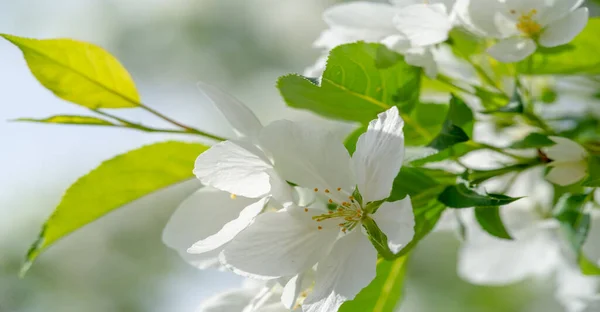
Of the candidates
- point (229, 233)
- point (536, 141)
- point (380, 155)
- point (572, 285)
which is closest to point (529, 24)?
point (536, 141)

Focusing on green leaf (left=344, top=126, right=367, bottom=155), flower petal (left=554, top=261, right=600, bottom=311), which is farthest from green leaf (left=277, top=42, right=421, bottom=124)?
flower petal (left=554, top=261, right=600, bottom=311)

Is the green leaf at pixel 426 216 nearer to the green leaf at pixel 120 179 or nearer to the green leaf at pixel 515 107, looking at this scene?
the green leaf at pixel 515 107

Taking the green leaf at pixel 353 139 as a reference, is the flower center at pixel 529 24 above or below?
above

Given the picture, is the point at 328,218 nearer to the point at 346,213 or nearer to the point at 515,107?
the point at 346,213

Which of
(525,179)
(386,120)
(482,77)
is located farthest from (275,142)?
(525,179)

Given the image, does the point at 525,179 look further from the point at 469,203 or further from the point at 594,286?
the point at 469,203

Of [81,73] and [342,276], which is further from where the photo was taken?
[81,73]

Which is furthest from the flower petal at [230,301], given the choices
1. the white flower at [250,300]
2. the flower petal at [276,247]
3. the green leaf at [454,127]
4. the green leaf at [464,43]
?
the green leaf at [464,43]
